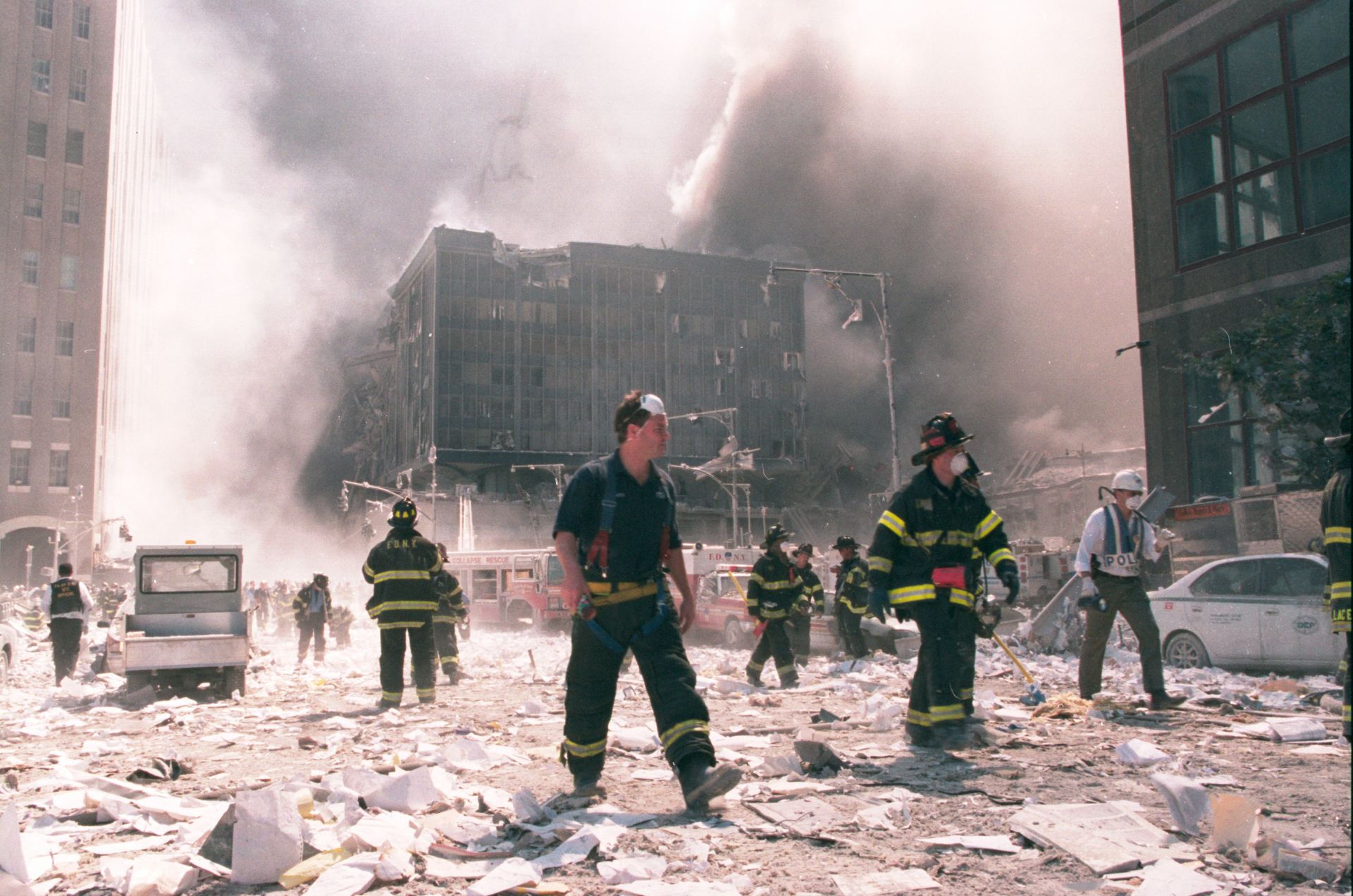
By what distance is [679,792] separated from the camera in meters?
5.26

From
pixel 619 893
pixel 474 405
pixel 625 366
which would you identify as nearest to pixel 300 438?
pixel 474 405

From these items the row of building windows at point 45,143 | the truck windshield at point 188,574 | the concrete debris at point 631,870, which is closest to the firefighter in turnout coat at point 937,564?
the concrete debris at point 631,870

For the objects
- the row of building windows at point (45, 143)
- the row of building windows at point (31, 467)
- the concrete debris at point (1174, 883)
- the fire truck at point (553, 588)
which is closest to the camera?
the concrete debris at point (1174, 883)

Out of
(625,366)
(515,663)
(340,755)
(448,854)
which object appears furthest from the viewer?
(625,366)

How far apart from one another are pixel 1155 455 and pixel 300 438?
85860mm

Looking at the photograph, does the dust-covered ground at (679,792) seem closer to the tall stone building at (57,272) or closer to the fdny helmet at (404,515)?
the fdny helmet at (404,515)

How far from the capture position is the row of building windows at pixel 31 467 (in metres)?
64.8

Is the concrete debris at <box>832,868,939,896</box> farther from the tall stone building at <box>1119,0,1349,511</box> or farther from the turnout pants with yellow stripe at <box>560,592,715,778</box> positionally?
the tall stone building at <box>1119,0,1349,511</box>

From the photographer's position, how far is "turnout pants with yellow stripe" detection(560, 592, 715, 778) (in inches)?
193

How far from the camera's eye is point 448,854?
405cm

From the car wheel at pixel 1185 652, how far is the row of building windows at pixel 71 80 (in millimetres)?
78423

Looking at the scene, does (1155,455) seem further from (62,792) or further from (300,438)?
(300,438)

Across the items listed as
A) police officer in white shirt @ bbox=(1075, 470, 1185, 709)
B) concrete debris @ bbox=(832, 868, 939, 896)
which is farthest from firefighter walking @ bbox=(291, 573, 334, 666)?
concrete debris @ bbox=(832, 868, 939, 896)

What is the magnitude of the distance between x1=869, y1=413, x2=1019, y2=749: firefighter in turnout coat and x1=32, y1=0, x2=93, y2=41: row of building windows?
81.2 meters
